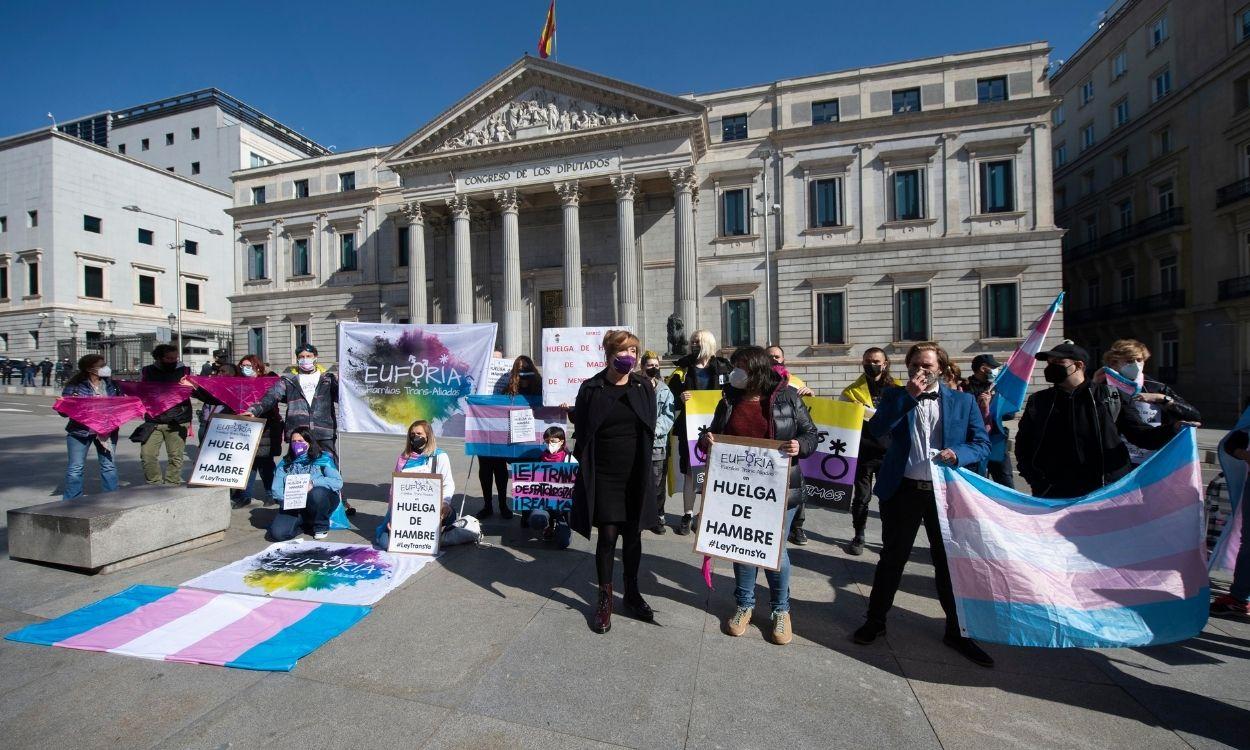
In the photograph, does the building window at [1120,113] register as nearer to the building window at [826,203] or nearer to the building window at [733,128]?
the building window at [826,203]

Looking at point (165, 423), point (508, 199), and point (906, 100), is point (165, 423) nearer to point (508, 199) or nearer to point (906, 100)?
point (508, 199)

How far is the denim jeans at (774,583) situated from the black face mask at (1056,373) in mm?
2366

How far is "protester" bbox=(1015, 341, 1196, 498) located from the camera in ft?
13.5

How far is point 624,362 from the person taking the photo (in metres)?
4.12

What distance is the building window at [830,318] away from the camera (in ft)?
90.2

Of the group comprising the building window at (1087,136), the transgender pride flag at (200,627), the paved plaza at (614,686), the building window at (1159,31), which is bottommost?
the paved plaza at (614,686)

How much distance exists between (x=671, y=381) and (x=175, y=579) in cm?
531

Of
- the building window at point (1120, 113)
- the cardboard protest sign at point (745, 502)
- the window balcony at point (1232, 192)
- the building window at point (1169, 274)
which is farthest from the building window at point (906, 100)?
the cardboard protest sign at point (745, 502)

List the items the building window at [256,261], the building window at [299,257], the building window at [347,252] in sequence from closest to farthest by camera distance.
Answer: the building window at [347,252], the building window at [299,257], the building window at [256,261]

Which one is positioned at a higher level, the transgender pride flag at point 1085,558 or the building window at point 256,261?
the building window at point 256,261

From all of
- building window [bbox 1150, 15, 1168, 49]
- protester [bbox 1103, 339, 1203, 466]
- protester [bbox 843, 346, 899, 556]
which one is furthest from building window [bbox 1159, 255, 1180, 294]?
protester [bbox 843, 346, 899, 556]

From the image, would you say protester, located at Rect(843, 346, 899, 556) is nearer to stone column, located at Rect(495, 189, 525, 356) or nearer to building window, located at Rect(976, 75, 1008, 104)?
stone column, located at Rect(495, 189, 525, 356)

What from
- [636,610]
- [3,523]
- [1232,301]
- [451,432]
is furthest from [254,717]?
[1232,301]

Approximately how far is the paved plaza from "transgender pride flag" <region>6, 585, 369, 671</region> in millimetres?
102
